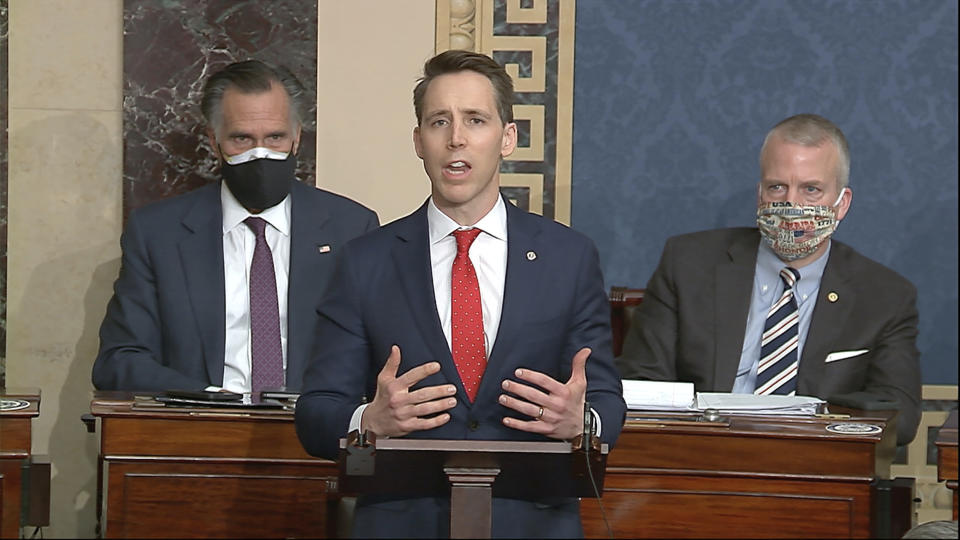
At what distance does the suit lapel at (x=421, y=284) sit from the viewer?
3.28 m

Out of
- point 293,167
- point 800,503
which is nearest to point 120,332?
point 293,167

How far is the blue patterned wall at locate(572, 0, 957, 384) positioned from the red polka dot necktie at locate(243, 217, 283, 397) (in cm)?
145

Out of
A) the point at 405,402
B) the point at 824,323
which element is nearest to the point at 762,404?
the point at 824,323

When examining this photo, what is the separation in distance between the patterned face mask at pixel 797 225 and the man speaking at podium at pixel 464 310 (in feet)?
4.28

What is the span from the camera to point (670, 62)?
5.59 meters

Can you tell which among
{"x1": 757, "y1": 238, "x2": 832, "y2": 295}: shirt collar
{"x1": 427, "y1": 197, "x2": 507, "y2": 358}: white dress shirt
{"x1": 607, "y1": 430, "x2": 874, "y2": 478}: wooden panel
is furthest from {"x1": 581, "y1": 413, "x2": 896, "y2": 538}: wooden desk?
{"x1": 757, "y1": 238, "x2": 832, "y2": 295}: shirt collar

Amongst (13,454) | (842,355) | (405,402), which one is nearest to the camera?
(405,402)

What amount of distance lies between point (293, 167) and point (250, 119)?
8.3 inches

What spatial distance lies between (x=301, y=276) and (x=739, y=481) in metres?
1.61

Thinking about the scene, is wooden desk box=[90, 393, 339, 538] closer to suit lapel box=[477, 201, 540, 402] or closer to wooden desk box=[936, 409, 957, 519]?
suit lapel box=[477, 201, 540, 402]

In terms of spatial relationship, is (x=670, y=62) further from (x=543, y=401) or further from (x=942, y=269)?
(x=543, y=401)

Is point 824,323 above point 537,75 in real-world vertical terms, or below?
below

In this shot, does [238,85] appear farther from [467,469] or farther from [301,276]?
[467,469]

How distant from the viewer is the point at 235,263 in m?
4.67
